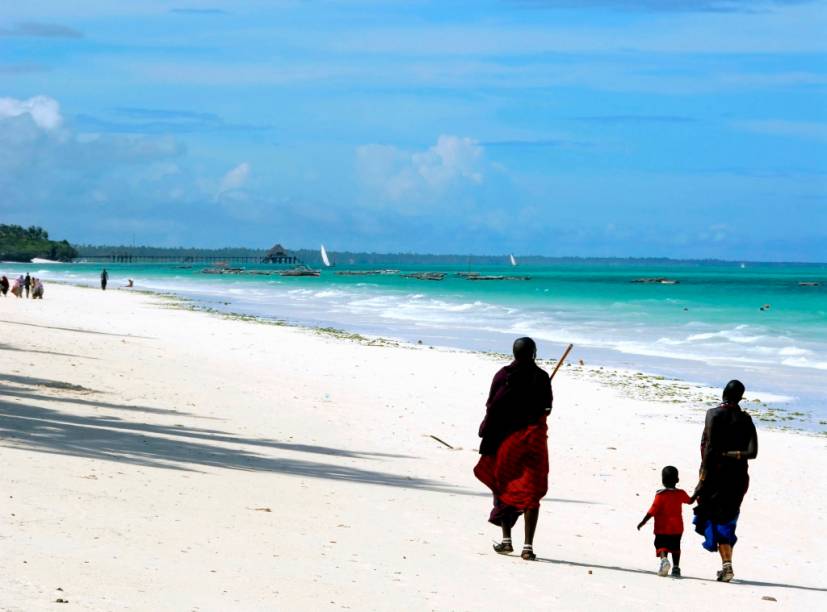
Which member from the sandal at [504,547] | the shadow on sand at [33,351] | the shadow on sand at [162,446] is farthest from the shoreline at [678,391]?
the sandal at [504,547]

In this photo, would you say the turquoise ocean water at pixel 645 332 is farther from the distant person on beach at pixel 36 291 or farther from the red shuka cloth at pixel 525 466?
the red shuka cloth at pixel 525 466

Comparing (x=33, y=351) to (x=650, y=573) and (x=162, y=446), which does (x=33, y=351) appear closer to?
(x=162, y=446)

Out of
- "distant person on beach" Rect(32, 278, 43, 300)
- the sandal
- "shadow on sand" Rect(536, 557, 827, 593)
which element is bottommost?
"shadow on sand" Rect(536, 557, 827, 593)

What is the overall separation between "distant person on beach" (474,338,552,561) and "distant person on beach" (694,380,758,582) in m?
1.19

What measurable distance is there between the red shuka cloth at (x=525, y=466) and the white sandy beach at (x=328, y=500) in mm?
475

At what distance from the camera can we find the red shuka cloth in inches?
318

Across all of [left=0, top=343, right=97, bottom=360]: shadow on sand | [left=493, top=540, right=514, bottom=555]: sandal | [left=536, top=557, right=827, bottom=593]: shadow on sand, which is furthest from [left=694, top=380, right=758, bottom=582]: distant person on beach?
[left=0, top=343, right=97, bottom=360]: shadow on sand

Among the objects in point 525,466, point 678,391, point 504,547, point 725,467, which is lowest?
point 504,547

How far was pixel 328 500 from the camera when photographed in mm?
9711

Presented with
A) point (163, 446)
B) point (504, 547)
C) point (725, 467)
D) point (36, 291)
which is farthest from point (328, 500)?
point (36, 291)

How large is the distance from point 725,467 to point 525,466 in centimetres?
145

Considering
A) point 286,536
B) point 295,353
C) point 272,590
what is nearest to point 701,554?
point 286,536

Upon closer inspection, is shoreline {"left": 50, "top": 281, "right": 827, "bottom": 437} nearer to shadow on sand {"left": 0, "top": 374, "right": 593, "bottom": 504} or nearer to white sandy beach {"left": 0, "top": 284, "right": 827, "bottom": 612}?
white sandy beach {"left": 0, "top": 284, "right": 827, "bottom": 612}

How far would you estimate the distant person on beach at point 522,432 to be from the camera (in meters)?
8.03
